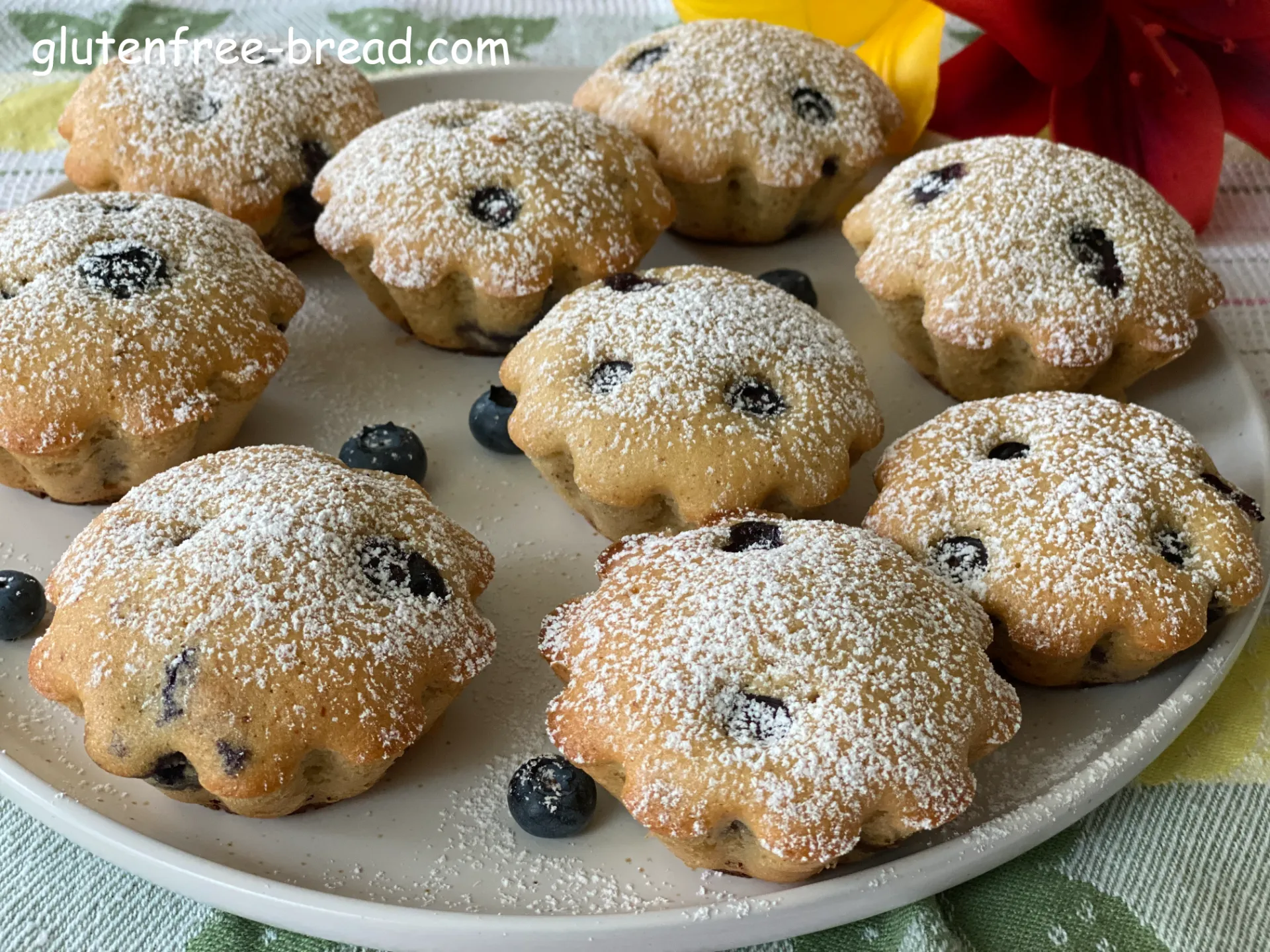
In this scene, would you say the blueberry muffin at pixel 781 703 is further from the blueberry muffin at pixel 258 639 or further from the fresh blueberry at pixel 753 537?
the blueberry muffin at pixel 258 639

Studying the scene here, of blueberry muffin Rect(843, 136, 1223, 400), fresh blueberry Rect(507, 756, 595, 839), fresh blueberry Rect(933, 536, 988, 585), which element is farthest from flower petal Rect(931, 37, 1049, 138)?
fresh blueberry Rect(507, 756, 595, 839)

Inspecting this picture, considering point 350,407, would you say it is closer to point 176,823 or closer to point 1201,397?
point 176,823

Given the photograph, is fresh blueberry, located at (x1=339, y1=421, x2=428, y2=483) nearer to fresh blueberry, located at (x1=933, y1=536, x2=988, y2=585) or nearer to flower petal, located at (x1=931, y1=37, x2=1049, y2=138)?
fresh blueberry, located at (x1=933, y1=536, x2=988, y2=585)

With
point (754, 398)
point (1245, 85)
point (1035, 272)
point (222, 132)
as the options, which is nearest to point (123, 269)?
point (222, 132)

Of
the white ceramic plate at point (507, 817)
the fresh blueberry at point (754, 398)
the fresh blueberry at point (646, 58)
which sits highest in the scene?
the fresh blueberry at point (646, 58)

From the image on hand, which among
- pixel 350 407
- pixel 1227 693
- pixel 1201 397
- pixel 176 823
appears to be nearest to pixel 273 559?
pixel 176 823

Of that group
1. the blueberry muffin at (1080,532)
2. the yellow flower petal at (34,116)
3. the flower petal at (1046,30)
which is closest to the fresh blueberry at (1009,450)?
the blueberry muffin at (1080,532)
